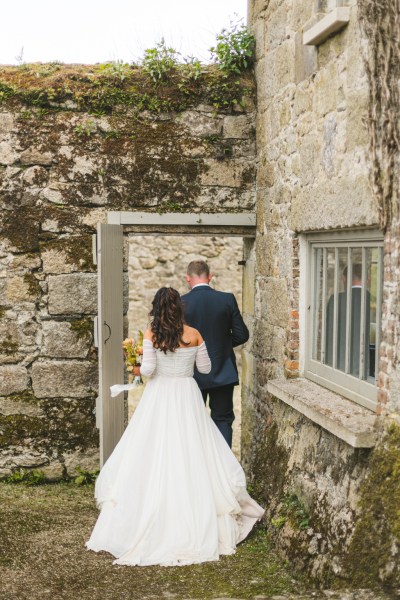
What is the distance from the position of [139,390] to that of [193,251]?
2.53 m

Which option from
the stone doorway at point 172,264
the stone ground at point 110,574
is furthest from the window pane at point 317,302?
the stone doorway at point 172,264

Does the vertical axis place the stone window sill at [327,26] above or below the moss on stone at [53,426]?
above

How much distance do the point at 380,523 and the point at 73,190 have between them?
14.2 feet

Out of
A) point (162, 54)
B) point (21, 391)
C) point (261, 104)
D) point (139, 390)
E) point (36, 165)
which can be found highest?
point (162, 54)

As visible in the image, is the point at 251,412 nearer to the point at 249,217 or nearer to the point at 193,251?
the point at 249,217

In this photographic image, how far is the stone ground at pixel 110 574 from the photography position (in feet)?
14.3

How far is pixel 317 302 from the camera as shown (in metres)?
5.53

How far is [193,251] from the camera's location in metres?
12.6

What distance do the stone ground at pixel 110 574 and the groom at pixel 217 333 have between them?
1291mm

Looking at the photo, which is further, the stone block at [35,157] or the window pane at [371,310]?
the stone block at [35,157]

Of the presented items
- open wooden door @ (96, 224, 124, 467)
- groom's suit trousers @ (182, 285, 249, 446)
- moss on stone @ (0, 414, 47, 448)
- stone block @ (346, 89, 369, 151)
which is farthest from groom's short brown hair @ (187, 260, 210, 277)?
stone block @ (346, 89, 369, 151)

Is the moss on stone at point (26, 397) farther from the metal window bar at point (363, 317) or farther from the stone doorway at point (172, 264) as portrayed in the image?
the stone doorway at point (172, 264)

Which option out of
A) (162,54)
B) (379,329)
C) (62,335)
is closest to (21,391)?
(62,335)

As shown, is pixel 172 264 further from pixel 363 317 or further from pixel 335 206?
pixel 363 317
